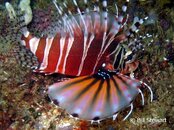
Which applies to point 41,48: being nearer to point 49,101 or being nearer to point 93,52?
point 93,52

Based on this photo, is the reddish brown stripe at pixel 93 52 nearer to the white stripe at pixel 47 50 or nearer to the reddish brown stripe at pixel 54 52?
the reddish brown stripe at pixel 54 52

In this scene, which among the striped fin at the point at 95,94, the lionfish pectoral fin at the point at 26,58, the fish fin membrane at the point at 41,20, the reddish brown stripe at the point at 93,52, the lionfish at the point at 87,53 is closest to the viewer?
the striped fin at the point at 95,94

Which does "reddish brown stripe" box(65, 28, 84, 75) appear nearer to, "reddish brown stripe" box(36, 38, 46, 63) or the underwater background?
"reddish brown stripe" box(36, 38, 46, 63)

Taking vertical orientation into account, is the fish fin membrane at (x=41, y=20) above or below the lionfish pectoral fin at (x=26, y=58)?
above

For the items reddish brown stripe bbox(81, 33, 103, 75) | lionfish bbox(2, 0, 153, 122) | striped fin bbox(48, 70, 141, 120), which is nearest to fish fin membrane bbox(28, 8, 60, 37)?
lionfish bbox(2, 0, 153, 122)

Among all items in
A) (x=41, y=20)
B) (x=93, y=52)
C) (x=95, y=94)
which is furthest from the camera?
(x=41, y=20)

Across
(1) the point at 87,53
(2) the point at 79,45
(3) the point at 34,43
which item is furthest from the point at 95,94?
(3) the point at 34,43

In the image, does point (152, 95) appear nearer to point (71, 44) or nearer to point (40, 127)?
point (71, 44)

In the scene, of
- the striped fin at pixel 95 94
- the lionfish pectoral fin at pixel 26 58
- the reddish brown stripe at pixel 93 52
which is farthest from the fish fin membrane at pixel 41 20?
the striped fin at pixel 95 94
